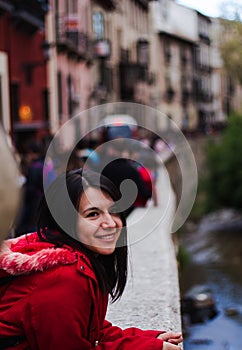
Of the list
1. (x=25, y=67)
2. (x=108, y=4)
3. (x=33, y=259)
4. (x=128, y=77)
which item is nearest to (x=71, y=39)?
(x=25, y=67)

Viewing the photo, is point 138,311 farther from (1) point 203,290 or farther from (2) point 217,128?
(2) point 217,128

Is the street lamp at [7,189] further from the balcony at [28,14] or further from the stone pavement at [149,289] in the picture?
the balcony at [28,14]

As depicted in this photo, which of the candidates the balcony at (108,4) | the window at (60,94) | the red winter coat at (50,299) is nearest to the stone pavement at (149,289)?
the red winter coat at (50,299)

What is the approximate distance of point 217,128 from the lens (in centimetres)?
5800

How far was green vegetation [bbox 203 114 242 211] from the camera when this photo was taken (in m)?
23.5

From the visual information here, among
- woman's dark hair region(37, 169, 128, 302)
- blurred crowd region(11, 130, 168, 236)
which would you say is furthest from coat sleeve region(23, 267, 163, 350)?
blurred crowd region(11, 130, 168, 236)

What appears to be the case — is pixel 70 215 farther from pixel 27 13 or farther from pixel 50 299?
pixel 27 13

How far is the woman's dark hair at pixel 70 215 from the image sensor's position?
253 cm

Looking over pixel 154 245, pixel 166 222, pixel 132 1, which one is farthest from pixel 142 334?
pixel 132 1

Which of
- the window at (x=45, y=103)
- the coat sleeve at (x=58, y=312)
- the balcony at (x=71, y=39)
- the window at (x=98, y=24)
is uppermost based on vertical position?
the window at (x=98, y=24)

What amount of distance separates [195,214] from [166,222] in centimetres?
1865

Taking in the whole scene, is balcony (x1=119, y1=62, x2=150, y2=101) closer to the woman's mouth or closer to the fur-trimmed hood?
the woman's mouth

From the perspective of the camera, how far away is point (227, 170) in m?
23.8

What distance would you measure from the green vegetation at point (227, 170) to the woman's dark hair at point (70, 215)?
68.4 feet
